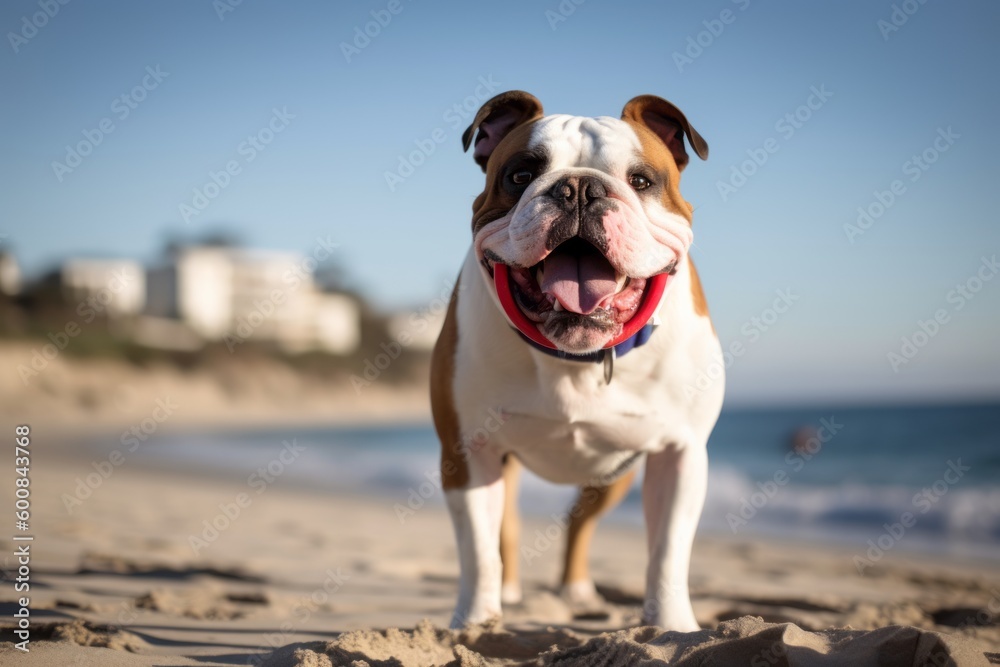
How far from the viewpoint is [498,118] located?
3035 millimetres

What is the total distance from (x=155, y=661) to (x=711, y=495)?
29.8ft

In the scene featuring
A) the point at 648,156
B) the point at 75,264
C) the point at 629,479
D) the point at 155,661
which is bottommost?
the point at 155,661

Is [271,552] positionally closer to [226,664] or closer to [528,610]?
[528,610]

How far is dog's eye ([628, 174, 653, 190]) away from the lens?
262 centimetres

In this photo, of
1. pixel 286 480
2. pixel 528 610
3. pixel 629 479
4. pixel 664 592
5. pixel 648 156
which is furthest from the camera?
pixel 286 480

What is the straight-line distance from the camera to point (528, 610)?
3.82m

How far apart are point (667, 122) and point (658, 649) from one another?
168 cm

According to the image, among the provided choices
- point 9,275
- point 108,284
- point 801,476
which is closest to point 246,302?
point 108,284

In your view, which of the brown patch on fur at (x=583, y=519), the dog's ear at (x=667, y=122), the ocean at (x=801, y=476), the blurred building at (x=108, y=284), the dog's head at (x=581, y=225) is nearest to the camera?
the dog's head at (x=581, y=225)

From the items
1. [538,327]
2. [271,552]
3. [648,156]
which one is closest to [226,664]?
[538,327]

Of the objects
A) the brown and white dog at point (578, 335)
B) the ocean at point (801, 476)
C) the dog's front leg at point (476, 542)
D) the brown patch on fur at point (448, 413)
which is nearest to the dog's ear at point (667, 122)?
the brown and white dog at point (578, 335)

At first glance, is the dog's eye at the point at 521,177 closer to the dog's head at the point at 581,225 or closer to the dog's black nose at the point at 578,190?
the dog's head at the point at 581,225

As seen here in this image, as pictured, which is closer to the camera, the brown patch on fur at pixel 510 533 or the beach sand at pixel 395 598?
Answer: the beach sand at pixel 395 598

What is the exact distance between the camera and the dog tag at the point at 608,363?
274cm
